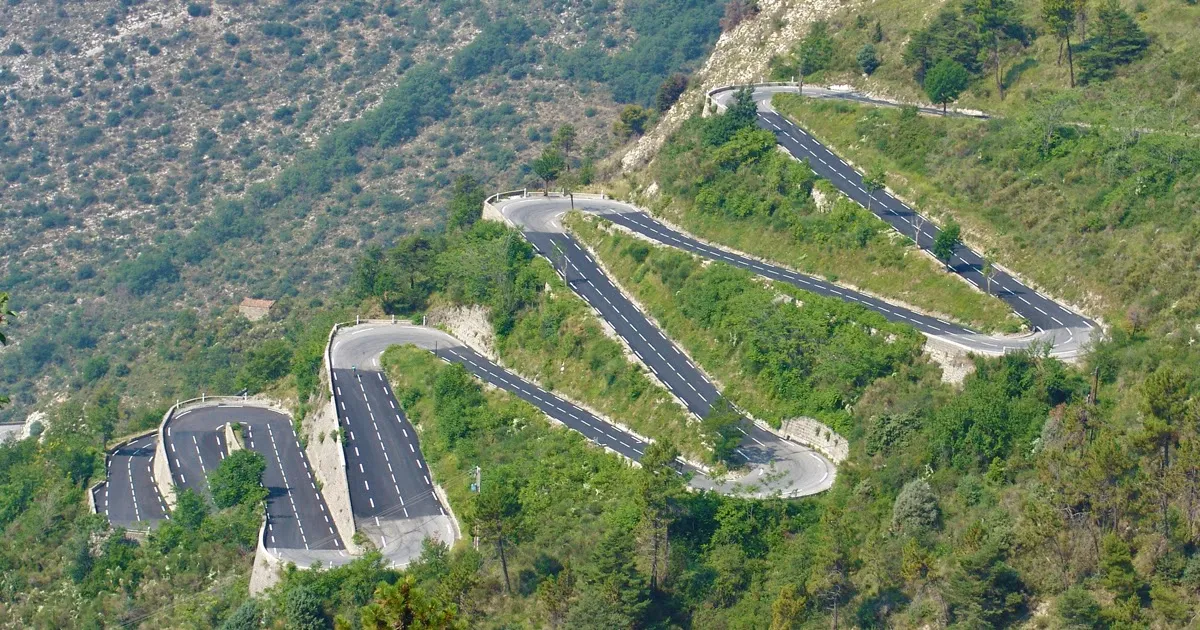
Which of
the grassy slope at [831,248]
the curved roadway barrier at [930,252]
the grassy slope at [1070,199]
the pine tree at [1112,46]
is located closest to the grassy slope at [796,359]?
the curved roadway barrier at [930,252]

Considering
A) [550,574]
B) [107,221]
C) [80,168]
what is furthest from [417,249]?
[80,168]

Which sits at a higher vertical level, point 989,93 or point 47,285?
point 989,93

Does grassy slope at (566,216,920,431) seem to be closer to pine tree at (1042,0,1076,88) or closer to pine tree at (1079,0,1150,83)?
pine tree at (1079,0,1150,83)

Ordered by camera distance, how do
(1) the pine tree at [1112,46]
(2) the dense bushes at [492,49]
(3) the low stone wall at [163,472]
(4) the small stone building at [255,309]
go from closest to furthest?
1. (3) the low stone wall at [163,472]
2. (1) the pine tree at [1112,46]
3. (4) the small stone building at [255,309]
4. (2) the dense bushes at [492,49]

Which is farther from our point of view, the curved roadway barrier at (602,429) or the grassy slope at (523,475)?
the curved roadway barrier at (602,429)

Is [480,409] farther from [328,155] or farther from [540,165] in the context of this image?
[328,155]

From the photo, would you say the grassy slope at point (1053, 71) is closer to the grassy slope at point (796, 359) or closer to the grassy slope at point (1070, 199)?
the grassy slope at point (1070, 199)

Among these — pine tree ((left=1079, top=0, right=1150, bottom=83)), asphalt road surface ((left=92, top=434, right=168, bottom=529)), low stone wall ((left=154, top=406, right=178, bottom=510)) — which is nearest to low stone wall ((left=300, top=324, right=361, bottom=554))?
low stone wall ((left=154, top=406, right=178, bottom=510))
